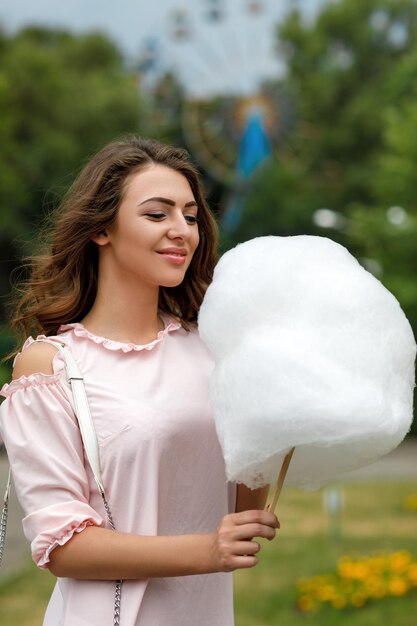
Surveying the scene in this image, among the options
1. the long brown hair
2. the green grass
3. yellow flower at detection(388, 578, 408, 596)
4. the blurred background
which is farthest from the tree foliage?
the long brown hair

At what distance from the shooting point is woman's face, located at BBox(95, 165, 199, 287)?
2.15 m

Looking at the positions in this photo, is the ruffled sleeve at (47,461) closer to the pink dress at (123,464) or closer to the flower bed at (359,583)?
the pink dress at (123,464)

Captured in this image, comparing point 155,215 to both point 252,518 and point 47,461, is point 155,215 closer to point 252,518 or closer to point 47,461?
point 47,461

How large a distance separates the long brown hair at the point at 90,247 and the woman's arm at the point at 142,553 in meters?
0.52

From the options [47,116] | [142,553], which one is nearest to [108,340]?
[142,553]

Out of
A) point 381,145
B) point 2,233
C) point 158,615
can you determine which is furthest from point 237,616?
point 381,145

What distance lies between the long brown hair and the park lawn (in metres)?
3.36

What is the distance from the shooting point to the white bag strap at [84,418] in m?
2.00

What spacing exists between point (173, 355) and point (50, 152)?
27.3 m

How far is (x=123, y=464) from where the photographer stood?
2037mm

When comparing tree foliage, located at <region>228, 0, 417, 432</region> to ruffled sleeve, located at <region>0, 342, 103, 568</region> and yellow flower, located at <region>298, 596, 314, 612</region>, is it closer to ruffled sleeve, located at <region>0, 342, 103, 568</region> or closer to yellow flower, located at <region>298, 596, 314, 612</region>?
yellow flower, located at <region>298, 596, 314, 612</region>

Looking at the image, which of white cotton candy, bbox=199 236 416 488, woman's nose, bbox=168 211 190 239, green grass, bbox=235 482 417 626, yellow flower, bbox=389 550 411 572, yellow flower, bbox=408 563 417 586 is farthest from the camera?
yellow flower, bbox=389 550 411 572

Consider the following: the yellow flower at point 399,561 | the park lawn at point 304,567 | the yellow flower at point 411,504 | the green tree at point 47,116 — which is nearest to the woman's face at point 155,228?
the park lawn at point 304,567

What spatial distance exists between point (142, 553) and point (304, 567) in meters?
4.70
